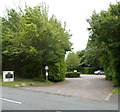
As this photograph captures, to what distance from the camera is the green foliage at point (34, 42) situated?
1905 centimetres

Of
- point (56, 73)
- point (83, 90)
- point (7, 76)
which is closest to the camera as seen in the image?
point (83, 90)

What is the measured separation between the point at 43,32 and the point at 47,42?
3.95 feet

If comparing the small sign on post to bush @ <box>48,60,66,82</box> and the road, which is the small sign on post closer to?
bush @ <box>48,60,66,82</box>

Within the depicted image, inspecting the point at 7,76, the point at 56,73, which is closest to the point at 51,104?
the point at 7,76

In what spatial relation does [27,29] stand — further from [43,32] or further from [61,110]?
[61,110]

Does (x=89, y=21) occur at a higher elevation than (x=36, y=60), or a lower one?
higher

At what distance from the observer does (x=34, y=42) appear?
19750 mm

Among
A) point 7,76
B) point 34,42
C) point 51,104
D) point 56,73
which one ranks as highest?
point 34,42

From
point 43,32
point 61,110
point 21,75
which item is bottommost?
point 61,110

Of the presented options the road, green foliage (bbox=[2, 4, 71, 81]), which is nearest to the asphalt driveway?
the road

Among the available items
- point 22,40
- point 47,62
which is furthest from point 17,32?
point 47,62

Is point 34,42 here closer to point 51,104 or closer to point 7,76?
point 7,76

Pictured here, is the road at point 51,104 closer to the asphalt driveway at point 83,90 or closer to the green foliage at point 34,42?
the asphalt driveway at point 83,90

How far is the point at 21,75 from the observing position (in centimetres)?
2375
